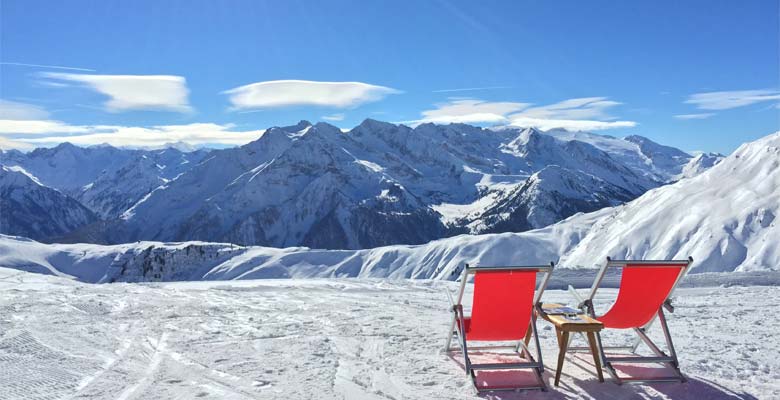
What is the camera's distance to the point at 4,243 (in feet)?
377

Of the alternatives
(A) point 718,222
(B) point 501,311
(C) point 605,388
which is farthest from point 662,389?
(A) point 718,222

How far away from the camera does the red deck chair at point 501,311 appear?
7.19m

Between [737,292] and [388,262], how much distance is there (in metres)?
81.3

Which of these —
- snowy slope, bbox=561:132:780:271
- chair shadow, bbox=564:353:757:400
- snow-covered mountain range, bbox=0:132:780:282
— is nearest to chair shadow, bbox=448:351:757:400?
chair shadow, bbox=564:353:757:400

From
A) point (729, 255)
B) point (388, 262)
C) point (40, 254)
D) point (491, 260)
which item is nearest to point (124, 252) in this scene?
point (40, 254)

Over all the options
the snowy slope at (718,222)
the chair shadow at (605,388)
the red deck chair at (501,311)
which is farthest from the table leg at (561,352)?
the snowy slope at (718,222)

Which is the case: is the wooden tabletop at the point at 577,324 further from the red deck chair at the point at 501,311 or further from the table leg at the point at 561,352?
the red deck chair at the point at 501,311

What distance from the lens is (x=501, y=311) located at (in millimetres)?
7598

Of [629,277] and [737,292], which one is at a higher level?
[629,277]

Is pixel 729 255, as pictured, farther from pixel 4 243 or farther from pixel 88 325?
pixel 4 243

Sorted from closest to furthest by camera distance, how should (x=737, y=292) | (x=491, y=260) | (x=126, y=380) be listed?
(x=126, y=380) → (x=737, y=292) → (x=491, y=260)

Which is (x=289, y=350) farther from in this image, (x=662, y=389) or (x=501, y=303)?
(x=662, y=389)

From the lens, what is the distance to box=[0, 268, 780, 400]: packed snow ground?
7129 millimetres

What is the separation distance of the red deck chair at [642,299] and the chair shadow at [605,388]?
16 centimetres
